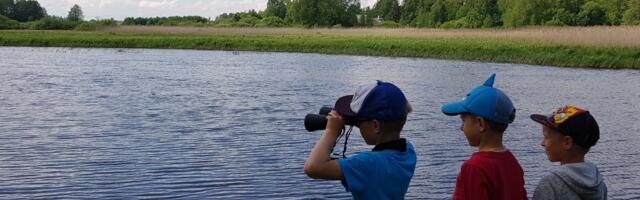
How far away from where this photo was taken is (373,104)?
335cm

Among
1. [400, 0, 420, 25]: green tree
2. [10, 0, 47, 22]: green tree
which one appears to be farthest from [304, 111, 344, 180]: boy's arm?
[10, 0, 47, 22]: green tree

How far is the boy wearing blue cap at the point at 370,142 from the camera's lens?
10.9 ft

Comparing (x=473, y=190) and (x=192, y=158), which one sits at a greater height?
(x=473, y=190)

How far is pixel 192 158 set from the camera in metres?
11.0

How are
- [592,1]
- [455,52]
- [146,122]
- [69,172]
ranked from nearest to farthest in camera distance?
[69,172]
[146,122]
[455,52]
[592,1]

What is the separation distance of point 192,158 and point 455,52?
32.7 m

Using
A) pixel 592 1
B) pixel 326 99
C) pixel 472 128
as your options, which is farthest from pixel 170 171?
pixel 592 1

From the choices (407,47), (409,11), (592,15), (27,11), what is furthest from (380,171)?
(27,11)

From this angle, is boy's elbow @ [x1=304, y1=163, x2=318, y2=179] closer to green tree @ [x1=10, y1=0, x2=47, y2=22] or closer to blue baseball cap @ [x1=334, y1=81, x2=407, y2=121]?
blue baseball cap @ [x1=334, y1=81, x2=407, y2=121]

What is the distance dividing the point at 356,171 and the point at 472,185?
556mm

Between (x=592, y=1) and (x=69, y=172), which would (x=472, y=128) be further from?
(x=592, y=1)

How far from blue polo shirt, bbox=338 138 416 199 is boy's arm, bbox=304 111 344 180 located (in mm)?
51

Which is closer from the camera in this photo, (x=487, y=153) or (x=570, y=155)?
(x=487, y=153)

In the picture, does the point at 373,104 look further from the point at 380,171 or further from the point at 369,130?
the point at 380,171
